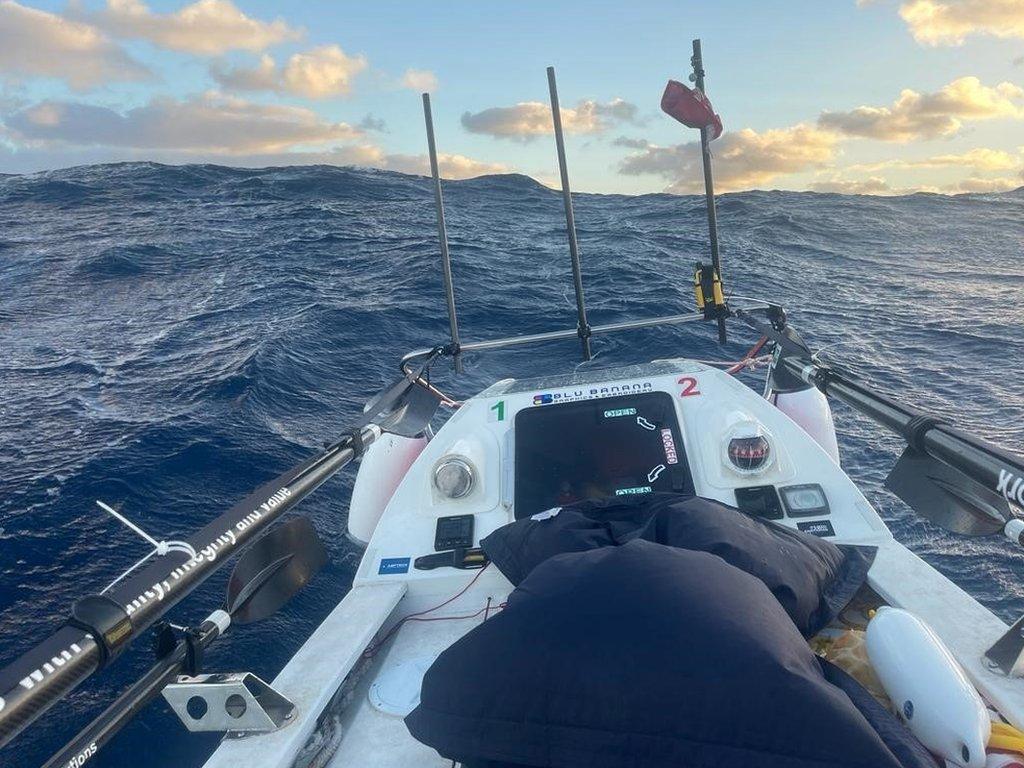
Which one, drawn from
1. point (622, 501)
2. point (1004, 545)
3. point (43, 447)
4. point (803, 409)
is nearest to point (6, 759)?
point (622, 501)

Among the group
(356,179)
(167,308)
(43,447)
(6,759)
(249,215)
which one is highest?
(356,179)

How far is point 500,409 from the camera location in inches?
199

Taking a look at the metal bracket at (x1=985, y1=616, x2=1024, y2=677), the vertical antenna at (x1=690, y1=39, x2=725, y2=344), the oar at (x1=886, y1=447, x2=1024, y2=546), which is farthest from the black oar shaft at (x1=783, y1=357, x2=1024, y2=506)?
the vertical antenna at (x1=690, y1=39, x2=725, y2=344)

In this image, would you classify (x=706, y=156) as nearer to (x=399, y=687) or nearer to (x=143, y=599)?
(x=399, y=687)

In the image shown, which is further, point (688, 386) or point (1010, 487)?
point (688, 386)

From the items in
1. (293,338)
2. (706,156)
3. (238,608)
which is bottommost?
(238,608)

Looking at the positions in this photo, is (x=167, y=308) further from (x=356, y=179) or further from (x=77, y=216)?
(x=356, y=179)

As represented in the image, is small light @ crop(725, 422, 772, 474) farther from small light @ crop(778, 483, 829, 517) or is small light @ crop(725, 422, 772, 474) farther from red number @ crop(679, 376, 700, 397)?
red number @ crop(679, 376, 700, 397)

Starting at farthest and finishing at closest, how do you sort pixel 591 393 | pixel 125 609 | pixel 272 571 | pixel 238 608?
pixel 591 393, pixel 272 571, pixel 238 608, pixel 125 609

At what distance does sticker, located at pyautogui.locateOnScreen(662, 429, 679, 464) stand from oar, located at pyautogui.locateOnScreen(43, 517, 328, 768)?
2.31 metres

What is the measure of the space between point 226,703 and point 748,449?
3.15 m

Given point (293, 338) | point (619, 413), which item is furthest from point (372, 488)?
point (293, 338)

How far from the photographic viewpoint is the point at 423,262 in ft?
58.6

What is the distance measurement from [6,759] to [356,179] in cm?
3398
